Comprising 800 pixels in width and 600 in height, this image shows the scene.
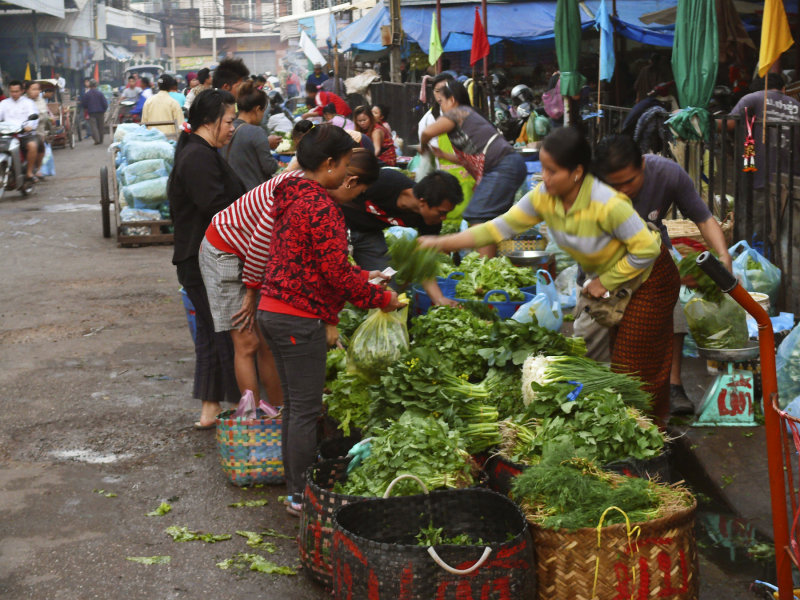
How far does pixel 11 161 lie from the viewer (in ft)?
56.3

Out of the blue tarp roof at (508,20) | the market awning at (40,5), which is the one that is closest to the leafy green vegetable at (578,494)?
the blue tarp roof at (508,20)

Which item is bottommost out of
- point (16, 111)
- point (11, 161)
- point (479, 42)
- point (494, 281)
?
point (494, 281)

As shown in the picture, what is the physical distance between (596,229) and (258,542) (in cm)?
214

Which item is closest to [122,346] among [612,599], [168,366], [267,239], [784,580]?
[168,366]

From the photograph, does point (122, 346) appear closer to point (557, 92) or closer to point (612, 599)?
point (612, 599)

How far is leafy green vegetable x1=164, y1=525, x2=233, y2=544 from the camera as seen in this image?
435cm

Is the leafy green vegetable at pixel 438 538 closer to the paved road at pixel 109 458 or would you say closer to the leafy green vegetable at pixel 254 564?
the paved road at pixel 109 458

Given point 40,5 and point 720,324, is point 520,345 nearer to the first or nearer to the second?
point 720,324

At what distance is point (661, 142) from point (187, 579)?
25.6 feet

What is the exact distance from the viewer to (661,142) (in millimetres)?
10164

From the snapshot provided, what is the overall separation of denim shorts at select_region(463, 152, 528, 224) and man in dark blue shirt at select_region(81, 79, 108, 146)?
24.4m

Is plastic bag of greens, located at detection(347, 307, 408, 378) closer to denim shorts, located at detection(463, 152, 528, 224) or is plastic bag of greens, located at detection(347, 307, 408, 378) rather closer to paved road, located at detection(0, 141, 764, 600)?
paved road, located at detection(0, 141, 764, 600)

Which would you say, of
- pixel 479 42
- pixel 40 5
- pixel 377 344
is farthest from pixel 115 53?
pixel 377 344

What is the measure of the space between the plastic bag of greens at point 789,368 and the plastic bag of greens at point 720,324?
13.5 inches
